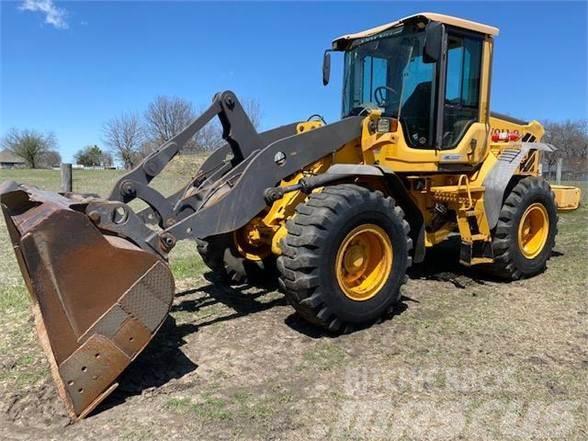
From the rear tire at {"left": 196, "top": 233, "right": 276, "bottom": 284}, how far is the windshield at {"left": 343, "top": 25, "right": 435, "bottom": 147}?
6.62 feet

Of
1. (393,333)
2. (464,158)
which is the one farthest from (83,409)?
(464,158)

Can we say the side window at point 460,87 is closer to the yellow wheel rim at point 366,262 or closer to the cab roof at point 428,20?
the cab roof at point 428,20

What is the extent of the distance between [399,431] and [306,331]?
5.40 feet

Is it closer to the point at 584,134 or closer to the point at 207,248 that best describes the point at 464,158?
the point at 207,248

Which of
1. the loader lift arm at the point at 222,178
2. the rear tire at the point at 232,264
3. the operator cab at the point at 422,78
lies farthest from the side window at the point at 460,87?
the rear tire at the point at 232,264

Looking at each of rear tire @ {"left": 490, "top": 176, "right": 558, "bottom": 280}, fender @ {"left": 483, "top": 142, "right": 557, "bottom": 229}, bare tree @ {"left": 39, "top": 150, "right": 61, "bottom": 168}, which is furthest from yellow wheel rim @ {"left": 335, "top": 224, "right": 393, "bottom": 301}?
bare tree @ {"left": 39, "top": 150, "right": 61, "bottom": 168}

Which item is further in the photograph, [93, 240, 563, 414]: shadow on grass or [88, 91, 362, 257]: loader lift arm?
[88, 91, 362, 257]: loader lift arm

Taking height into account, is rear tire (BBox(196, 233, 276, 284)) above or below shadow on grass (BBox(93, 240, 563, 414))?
above

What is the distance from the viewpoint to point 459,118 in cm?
595

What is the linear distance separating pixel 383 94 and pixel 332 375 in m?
3.25

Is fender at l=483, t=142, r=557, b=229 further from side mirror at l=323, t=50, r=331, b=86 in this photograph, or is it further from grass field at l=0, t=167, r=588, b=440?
side mirror at l=323, t=50, r=331, b=86

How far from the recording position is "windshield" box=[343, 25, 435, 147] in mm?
5539

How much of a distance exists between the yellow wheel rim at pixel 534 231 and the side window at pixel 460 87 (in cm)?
146

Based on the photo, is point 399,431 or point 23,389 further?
point 23,389
